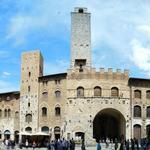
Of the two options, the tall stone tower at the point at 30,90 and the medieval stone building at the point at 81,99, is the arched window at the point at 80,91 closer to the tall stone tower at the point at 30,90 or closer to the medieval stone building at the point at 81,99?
the medieval stone building at the point at 81,99

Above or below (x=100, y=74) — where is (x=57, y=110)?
below

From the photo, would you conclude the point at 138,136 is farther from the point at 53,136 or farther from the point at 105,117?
the point at 53,136

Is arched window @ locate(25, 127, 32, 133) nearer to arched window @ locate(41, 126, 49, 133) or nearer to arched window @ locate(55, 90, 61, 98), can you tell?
arched window @ locate(41, 126, 49, 133)

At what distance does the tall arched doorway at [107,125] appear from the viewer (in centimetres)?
6984

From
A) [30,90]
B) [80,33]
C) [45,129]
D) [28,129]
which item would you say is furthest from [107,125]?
[80,33]

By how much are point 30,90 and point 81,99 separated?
9.59m

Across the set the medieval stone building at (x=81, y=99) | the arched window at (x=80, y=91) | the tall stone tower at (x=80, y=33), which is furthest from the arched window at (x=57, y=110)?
the tall stone tower at (x=80, y=33)

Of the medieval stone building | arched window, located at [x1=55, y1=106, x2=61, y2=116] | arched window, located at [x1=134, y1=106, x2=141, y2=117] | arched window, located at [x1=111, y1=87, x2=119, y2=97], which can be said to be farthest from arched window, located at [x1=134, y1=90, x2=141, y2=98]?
arched window, located at [x1=55, y1=106, x2=61, y2=116]

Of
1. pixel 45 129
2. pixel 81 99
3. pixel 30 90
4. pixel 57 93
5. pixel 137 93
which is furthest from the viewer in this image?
pixel 30 90

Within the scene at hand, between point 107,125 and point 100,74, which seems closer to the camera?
point 100,74

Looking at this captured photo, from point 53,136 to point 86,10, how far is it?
2060 centimetres

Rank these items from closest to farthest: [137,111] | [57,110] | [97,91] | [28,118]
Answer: [97,91], [137,111], [57,110], [28,118]

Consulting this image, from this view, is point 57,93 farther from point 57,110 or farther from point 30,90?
point 30,90

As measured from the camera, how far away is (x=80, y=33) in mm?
71438
